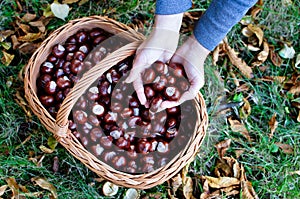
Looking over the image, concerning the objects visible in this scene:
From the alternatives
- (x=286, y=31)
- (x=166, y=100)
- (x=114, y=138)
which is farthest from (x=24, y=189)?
(x=286, y=31)

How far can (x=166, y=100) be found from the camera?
180 cm

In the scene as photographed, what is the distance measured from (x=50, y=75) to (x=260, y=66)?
119 cm

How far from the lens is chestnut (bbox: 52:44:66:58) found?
1.89 metres

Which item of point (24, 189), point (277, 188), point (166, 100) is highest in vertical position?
point (166, 100)

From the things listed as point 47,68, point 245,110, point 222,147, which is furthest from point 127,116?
point 245,110

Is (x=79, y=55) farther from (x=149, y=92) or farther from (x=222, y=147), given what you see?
(x=222, y=147)

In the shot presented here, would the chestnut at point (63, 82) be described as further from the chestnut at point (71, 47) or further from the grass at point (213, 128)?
the grass at point (213, 128)

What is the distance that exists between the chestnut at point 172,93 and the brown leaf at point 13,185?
81 cm

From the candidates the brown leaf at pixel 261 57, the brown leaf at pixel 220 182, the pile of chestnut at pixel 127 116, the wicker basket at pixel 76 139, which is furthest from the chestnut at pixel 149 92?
the brown leaf at pixel 261 57

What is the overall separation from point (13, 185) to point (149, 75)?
812mm

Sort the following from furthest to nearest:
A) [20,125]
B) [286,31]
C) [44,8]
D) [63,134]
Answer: [286,31] < [44,8] < [20,125] < [63,134]

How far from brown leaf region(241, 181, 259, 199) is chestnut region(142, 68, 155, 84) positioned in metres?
0.71

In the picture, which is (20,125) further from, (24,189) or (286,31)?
(286,31)

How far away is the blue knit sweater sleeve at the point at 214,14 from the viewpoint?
1.59 m
